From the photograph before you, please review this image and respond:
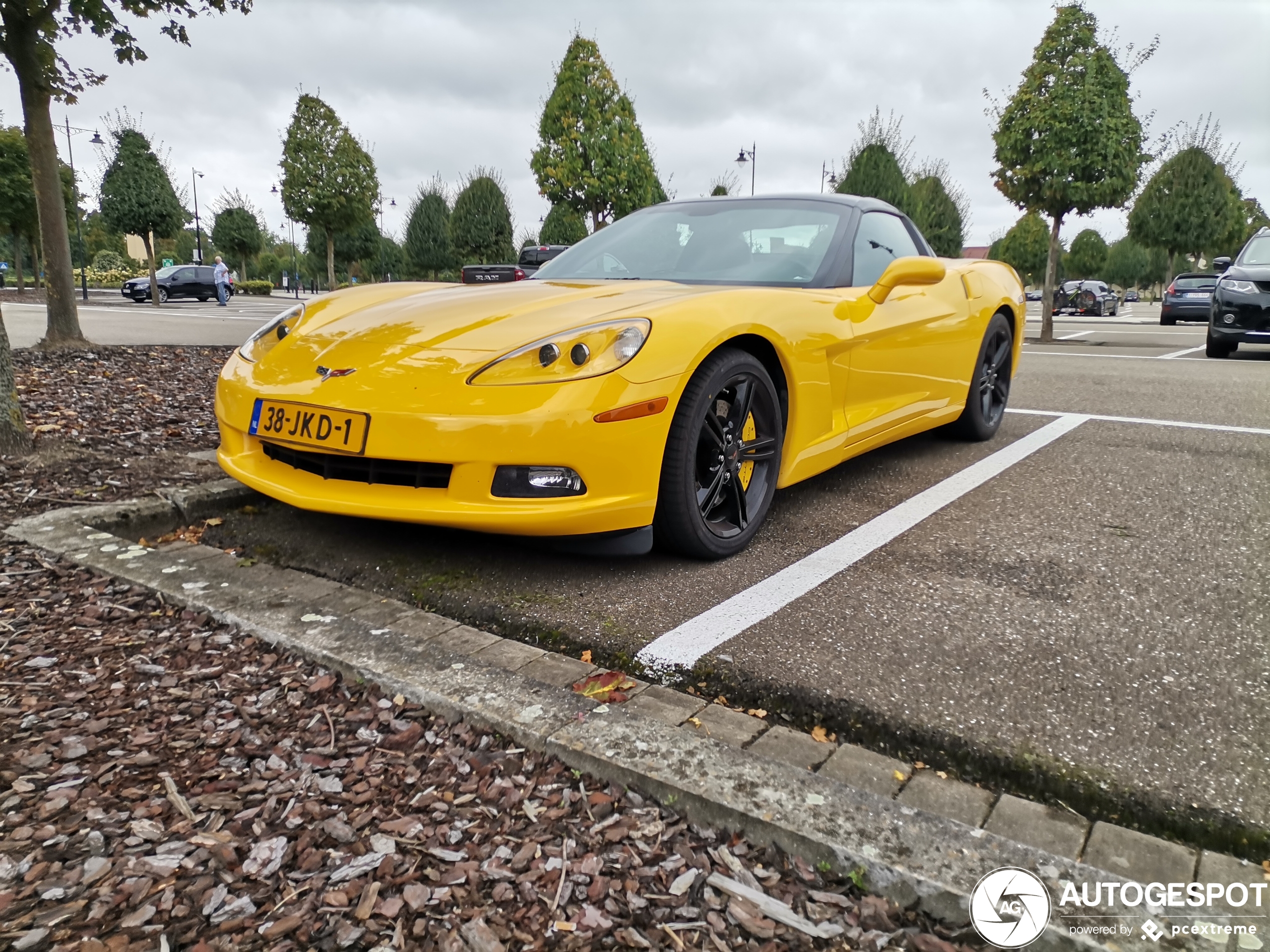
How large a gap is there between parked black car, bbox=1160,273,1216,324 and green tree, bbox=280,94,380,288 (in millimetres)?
20664

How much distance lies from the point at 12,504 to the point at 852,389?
2981 mm

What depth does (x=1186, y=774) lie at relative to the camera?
5.23ft

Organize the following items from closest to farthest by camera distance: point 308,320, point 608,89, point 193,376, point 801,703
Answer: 1. point 801,703
2. point 308,320
3. point 193,376
4. point 608,89

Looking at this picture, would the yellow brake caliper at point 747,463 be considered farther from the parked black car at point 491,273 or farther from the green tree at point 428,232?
the green tree at point 428,232

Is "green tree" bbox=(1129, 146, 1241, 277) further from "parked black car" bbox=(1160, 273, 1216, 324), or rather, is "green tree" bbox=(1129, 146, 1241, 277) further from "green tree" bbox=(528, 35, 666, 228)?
"green tree" bbox=(528, 35, 666, 228)

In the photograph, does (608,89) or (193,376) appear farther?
(608,89)

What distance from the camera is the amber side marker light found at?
7.43ft

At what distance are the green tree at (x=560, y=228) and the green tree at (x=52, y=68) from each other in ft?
61.1

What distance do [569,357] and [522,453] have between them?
0.29 m

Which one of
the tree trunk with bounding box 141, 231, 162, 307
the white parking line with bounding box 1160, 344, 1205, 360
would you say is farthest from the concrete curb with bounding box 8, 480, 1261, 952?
the tree trunk with bounding box 141, 231, 162, 307

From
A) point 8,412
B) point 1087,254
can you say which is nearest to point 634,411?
point 8,412

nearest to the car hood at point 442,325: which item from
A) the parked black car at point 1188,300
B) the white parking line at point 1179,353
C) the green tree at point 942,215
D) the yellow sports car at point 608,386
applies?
the yellow sports car at point 608,386

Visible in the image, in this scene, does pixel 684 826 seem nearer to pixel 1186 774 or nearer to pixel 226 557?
pixel 1186 774

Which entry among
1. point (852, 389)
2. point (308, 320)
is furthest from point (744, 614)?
point (308, 320)
